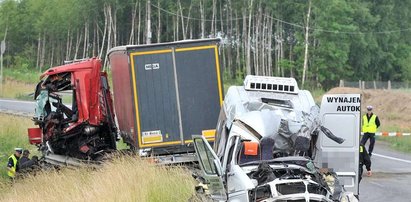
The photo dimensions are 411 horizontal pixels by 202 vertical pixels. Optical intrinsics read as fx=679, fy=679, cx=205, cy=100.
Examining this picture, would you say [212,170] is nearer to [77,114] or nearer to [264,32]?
[77,114]

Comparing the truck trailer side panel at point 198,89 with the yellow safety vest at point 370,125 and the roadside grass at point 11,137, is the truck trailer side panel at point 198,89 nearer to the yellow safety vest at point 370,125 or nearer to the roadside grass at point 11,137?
the yellow safety vest at point 370,125

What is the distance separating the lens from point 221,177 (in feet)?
26.9

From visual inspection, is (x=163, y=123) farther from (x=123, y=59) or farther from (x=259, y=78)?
(x=259, y=78)

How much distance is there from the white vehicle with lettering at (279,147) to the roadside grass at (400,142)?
1362 cm

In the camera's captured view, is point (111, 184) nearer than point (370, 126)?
Yes

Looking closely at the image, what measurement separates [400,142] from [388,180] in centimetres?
1036

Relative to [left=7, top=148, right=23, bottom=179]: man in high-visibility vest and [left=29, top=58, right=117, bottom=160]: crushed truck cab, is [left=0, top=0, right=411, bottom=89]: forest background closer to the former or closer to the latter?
[left=29, top=58, right=117, bottom=160]: crushed truck cab

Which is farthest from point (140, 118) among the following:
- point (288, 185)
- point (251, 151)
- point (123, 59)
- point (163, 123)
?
point (288, 185)

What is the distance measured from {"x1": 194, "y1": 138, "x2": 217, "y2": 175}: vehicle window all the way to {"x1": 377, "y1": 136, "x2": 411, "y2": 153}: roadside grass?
647 inches

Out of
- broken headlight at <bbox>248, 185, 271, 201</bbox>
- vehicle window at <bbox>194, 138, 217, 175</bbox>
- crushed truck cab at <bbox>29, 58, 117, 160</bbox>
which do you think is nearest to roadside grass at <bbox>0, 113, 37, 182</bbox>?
crushed truck cab at <bbox>29, 58, 117, 160</bbox>

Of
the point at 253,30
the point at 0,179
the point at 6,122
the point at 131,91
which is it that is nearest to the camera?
the point at 131,91

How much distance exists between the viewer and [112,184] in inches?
458

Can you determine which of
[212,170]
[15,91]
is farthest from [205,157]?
[15,91]

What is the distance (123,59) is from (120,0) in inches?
2357
